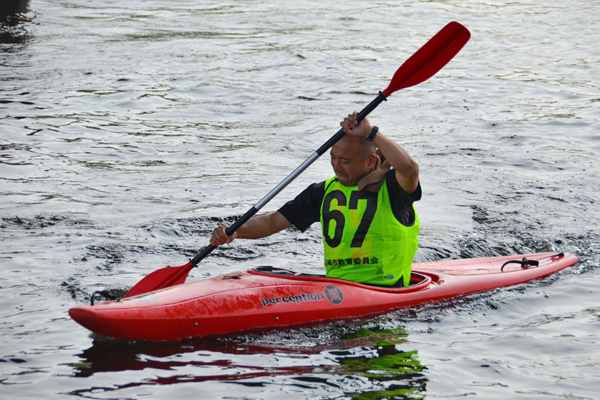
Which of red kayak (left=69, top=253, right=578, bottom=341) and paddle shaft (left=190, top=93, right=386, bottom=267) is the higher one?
paddle shaft (left=190, top=93, right=386, bottom=267)

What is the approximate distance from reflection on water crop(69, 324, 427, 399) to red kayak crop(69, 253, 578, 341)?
92mm

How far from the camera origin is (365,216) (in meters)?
4.05

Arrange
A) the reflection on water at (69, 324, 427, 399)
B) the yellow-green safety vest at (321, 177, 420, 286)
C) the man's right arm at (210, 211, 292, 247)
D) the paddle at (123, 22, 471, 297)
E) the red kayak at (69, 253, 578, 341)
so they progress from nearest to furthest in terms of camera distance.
A: 1. the reflection on water at (69, 324, 427, 399)
2. the red kayak at (69, 253, 578, 341)
3. the yellow-green safety vest at (321, 177, 420, 286)
4. the paddle at (123, 22, 471, 297)
5. the man's right arm at (210, 211, 292, 247)

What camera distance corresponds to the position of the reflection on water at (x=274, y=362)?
323cm

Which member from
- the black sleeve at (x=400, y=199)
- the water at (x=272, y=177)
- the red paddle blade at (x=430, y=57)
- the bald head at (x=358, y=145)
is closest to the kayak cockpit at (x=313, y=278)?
the water at (x=272, y=177)

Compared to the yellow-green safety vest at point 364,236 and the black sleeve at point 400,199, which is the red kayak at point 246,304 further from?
the black sleeve at point 400,199

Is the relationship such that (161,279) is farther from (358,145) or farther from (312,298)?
(358,145)


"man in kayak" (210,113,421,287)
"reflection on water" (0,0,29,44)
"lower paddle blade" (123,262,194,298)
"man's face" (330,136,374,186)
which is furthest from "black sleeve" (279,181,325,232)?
"reflection on water" (0,0,29,44)

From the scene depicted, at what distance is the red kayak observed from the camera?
3.54m

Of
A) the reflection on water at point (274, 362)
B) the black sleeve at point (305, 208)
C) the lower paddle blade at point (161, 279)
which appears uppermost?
the black sleeve at point (305, 208)

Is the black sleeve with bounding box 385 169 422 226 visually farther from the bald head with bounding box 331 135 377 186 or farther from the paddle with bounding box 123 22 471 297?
the paddle with bounding box 123 22 471 297

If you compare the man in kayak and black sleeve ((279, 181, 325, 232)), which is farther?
black sleeve ((279, 181, 325, 232))

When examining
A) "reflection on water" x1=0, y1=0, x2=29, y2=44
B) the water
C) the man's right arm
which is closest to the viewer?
the water

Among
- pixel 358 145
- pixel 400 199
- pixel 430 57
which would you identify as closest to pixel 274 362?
pixel 400 199
